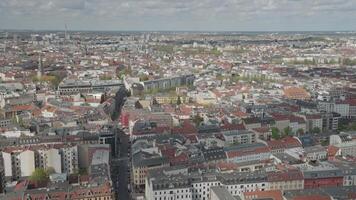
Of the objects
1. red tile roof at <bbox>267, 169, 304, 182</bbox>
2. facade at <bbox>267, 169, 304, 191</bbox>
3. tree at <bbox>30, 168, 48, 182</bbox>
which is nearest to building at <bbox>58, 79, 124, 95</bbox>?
tree at <bbox>30, 168, 48, 182</bbox>

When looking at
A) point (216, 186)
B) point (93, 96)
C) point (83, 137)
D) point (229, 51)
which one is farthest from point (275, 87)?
point (229, 51)

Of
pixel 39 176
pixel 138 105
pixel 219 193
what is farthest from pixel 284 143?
pixel 138 105

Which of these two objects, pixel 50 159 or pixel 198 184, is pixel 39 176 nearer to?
pixel 50 159

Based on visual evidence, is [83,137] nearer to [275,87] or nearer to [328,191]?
[328,191]

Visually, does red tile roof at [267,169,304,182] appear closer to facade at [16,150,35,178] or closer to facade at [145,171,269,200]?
facade at [145,171,269,200]

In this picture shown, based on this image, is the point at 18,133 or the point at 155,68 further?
the point at 155,68

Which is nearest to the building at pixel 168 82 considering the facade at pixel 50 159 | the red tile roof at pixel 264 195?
the facade at pixel 50 159

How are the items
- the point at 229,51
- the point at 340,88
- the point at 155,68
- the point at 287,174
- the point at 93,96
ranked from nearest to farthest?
the point at 287,174
the point at 93,96
the point at 340,88
the point at 155,68
the point at 229,51
